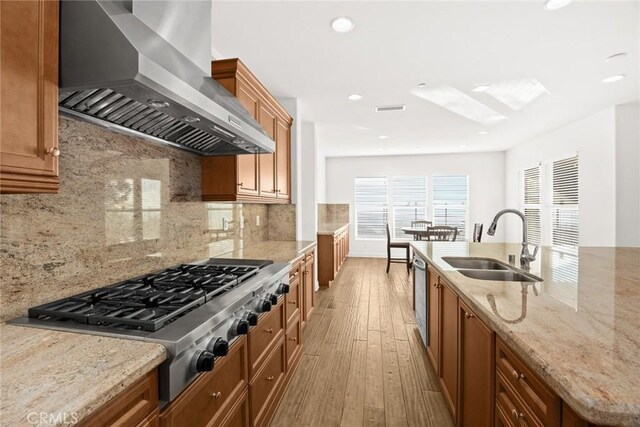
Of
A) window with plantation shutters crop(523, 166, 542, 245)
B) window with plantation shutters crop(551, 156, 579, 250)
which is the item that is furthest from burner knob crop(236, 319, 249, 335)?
window with plantation shutters crop(523, 166, 542, 245)

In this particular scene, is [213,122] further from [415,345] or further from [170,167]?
[415,345]

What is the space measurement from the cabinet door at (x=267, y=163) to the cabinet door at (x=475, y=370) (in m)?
1.82

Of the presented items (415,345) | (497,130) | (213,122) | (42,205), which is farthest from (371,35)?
(497,130)

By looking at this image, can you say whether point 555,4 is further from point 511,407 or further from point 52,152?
point 52,152

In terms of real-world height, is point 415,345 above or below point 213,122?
below

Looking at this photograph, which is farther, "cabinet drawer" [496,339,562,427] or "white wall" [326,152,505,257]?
"white wall" [326,152,505,257]

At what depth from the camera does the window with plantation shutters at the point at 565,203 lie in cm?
457

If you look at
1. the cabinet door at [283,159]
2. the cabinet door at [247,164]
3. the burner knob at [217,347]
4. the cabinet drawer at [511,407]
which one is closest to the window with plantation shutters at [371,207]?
the cabinet door at [283,159]

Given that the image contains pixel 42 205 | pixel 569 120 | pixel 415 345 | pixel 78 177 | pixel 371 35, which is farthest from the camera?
pixel 569 120

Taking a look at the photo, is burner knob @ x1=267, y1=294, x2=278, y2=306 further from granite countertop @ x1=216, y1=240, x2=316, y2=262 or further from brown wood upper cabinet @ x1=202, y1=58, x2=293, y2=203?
brown wood upper cabinet @ x1=202, y1=58, x2=293, y2=203

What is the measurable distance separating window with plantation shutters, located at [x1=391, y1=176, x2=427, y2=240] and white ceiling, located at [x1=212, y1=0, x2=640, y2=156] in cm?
358

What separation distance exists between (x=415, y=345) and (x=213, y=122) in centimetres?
259

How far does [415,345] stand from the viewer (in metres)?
2.85

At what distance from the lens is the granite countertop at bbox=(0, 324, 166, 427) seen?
1.97 feet
